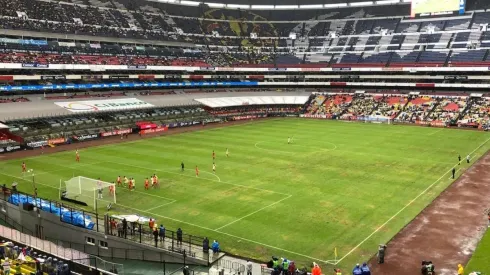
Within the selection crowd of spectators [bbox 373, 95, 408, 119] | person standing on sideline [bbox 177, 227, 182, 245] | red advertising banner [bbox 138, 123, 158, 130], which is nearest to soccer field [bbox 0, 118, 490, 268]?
person standing on sideline [bbox 177, 227, 182, 245]

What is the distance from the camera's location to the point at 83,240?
25328 millimetres

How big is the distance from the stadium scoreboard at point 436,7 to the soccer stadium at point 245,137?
0.51 m

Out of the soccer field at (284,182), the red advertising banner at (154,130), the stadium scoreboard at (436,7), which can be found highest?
the stadium scoreboard at (436,7)

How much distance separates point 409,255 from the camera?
75.2 ft

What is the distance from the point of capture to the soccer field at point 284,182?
85.3 feet

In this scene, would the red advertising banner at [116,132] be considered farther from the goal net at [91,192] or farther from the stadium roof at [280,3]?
the stadium roof at [280,3]

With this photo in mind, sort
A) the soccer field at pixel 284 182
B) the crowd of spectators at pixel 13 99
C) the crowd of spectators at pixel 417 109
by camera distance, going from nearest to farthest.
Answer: the soccer field at pixel 284 182 → the crowd of spectators at pixel 13 99 → the crowd of spectators at pixel 417 109

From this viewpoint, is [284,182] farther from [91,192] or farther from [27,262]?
[27,262]

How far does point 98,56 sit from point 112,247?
225 feet

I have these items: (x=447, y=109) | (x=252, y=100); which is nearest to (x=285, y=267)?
(x=447, y=109)

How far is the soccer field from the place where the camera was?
1023 inches

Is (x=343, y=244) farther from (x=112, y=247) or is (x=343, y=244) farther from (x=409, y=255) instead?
(x=112, y=247)

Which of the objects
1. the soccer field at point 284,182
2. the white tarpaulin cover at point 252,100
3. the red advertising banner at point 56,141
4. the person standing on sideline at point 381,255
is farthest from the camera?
the white tarpaulin cover at point 252,100

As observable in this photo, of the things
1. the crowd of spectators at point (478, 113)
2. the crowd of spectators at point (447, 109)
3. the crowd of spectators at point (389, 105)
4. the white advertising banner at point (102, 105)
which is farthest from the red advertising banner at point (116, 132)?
the crowd of spectators at point (478, 113)
